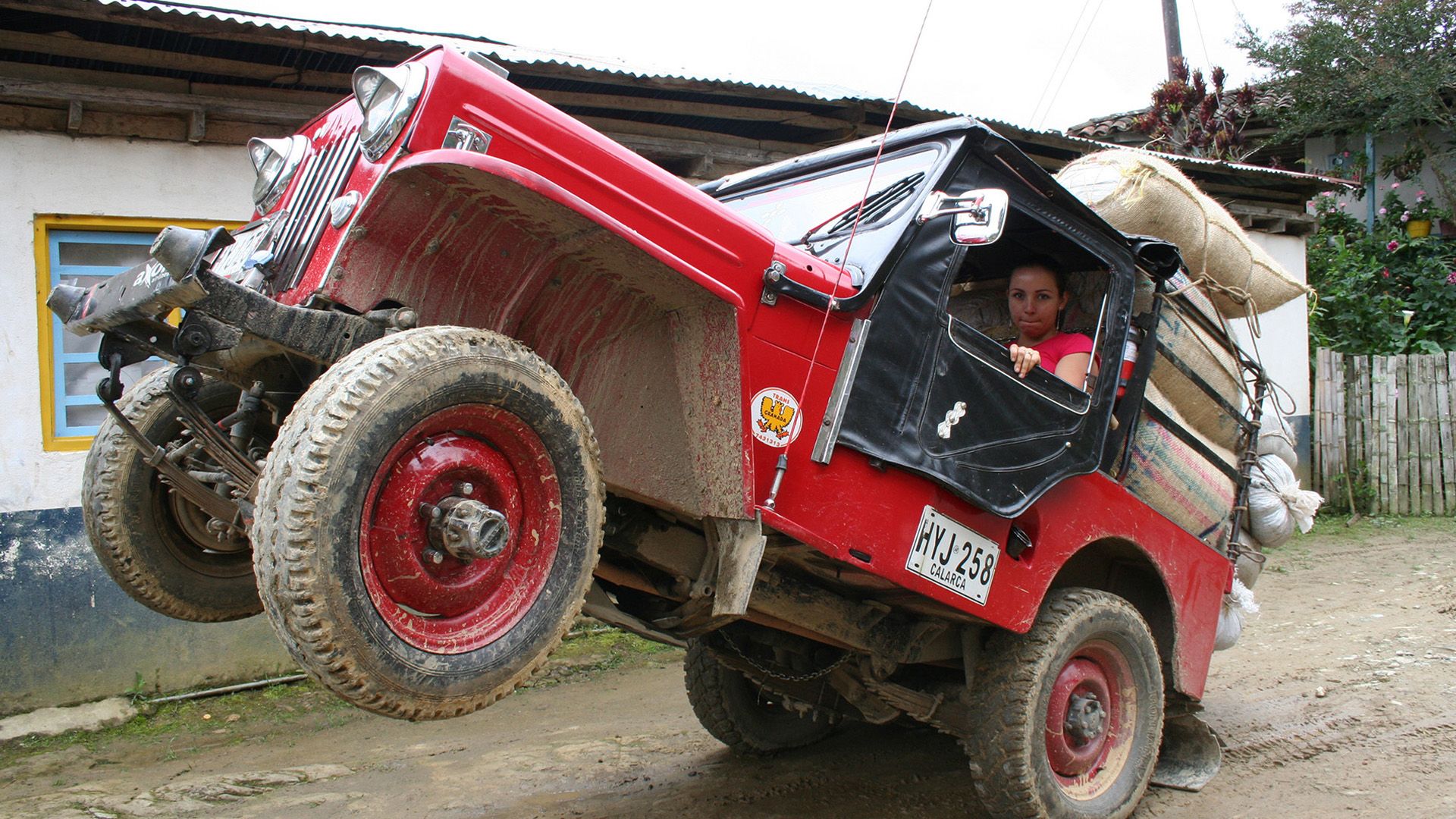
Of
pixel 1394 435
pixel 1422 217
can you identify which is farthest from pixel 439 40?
pixel 1422 217

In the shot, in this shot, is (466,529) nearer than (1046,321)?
Yes

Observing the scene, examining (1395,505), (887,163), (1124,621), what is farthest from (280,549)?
(1395,505)

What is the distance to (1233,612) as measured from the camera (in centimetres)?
450

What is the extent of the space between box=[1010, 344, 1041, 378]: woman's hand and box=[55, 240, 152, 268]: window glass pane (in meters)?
4.66

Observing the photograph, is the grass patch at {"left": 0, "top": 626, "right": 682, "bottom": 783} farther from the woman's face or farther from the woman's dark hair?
the woman's dark hair

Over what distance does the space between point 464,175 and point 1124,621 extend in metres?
2.85

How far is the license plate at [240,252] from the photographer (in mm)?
2789

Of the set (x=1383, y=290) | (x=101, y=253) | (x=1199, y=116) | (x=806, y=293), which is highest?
(x=1199, y=116)

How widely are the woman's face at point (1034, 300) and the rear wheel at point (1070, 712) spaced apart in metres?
0.99

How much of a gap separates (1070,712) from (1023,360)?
136 cm

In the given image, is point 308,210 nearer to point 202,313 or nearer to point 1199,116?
point 202,313

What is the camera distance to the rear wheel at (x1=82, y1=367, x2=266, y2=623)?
2.94 meters

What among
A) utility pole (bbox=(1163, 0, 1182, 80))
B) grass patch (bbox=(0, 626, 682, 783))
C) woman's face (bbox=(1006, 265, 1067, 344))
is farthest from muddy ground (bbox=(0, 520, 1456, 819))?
utility pole (bbox=(1163, 0, 1182, 80))

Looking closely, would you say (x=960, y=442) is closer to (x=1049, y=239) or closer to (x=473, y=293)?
(x=1049, y=239)
